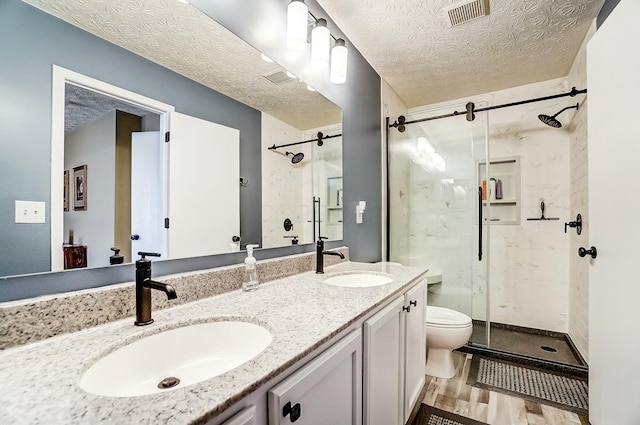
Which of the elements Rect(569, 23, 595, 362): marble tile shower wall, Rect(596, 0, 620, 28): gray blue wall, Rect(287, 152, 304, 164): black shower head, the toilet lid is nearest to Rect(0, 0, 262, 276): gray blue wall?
Rect(287, 152, 304, 164): black shower head

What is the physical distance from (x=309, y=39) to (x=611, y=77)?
147 centimetres

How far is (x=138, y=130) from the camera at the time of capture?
0.96 m

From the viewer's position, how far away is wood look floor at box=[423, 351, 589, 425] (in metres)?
1.63

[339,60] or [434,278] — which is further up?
[339,60]

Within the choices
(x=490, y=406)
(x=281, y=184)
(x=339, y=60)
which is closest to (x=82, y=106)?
(x=281, y=184)

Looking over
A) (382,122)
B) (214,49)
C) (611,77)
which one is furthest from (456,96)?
(214,49)

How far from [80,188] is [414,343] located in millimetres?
1613

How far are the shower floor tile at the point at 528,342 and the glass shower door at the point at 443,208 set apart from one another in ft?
0.09

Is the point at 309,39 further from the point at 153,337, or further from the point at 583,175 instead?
the point at 583,175

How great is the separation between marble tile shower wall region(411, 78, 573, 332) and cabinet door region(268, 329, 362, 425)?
2.05 metres

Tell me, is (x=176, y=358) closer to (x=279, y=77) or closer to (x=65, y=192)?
(x=65, y=192)

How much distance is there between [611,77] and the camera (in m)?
1.30

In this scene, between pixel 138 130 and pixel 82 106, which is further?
pixel 138 130

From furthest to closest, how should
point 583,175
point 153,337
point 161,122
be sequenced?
point 583,175
point 161,122
point 153,337
